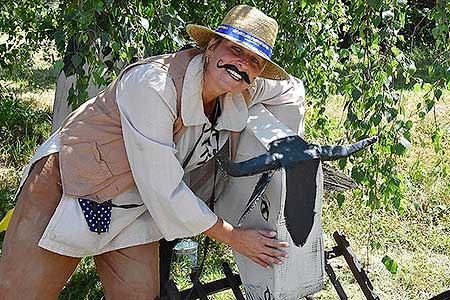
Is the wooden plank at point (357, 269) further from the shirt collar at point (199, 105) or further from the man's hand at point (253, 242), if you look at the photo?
the shirt collar at point (199, 105)

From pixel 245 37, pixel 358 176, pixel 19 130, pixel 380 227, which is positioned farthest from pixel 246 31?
pixel 19 130

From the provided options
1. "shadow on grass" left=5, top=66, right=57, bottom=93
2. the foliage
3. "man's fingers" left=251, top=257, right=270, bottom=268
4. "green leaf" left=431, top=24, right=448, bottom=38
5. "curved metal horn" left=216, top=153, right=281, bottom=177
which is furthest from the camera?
"shadow on grass" left=5, top=66, right=57, bottom=93

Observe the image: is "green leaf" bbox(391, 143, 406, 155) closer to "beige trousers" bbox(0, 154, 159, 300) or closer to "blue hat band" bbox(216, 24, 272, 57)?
"blue hat band" bbox(216, 24, 272, 57)

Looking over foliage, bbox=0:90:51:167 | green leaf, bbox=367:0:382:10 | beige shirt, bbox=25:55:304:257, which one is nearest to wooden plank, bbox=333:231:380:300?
beige shirt, bbox=25:55:304:257

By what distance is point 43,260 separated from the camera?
2.00 meters

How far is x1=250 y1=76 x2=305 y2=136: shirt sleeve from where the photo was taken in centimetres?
214

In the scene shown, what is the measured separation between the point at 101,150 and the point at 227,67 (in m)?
0.44

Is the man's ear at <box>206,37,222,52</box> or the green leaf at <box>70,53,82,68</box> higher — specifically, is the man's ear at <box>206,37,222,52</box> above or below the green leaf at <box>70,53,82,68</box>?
above

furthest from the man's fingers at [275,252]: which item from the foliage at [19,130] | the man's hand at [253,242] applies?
the foliage at [19,130]

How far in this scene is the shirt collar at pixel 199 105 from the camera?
1.85 m

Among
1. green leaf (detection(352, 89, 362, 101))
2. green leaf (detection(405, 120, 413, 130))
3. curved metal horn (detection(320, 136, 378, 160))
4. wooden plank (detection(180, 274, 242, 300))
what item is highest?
curved metal horn (detection(320, 136, 378, 160))

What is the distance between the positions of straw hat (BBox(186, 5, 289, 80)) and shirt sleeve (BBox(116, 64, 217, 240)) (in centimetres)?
21

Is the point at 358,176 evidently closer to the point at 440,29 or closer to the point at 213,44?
the point at 440,29

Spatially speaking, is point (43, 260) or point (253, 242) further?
point (43, 260)
